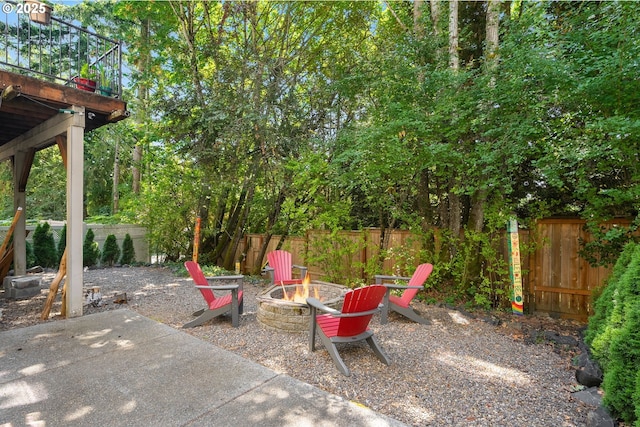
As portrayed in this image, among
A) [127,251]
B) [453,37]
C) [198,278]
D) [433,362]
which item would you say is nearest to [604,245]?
[433,362]

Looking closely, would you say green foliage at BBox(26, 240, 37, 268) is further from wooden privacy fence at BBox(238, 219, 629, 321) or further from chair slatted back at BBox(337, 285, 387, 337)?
wooden privacy fence at BBox(238, 219, 629, 321)

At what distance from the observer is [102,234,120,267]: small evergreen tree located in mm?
9297

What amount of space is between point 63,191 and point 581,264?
17.3 meters

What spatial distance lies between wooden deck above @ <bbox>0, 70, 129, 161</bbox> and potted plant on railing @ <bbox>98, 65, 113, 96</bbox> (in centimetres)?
21

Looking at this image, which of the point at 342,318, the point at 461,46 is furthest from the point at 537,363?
the point at 461,46

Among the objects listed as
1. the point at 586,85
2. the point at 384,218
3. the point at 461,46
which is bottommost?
the point at 384,218

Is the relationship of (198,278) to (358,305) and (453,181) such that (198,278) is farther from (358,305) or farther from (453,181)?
(453,181)

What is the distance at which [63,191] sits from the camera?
1370 centimetres

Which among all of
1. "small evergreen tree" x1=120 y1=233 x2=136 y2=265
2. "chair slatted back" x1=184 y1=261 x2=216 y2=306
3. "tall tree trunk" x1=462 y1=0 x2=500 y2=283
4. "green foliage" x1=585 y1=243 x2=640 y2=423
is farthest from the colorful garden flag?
"small evergreen tree" x1=120 y1=233 x2=136 y2=265

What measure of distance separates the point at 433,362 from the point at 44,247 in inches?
387

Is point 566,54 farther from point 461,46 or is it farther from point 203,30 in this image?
point 203,30

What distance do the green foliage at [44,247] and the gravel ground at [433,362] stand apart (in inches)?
154

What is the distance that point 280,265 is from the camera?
5.37 metres

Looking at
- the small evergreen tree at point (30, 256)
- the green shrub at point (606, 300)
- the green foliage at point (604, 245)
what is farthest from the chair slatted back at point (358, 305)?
the small evergreen tree at point (30, 256)
